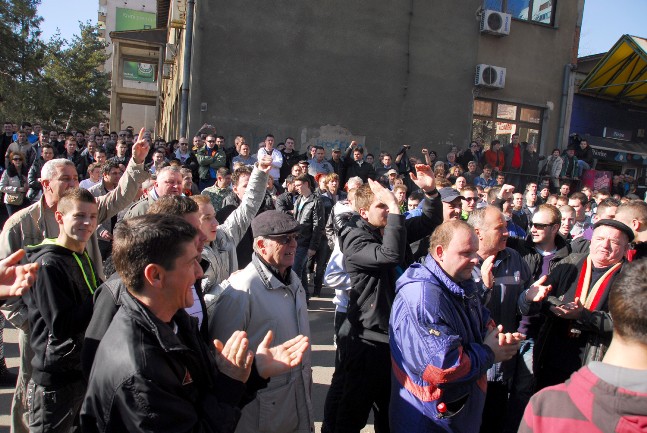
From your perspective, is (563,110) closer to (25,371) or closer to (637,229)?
(637,229)

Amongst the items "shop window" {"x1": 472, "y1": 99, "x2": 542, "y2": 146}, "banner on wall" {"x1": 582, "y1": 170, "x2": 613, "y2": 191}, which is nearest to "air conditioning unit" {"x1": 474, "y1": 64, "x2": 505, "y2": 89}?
"shop window" {"x1": 472, "y1": 99, "x2": 542, "y2": 146}

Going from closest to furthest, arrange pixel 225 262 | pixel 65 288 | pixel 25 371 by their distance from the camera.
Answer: pixel 65 288 < pixel 25 371 < pixel 225 262

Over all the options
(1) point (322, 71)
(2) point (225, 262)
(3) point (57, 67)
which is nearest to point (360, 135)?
(1) point (322, 71)

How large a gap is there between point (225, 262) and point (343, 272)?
1109 millimetres

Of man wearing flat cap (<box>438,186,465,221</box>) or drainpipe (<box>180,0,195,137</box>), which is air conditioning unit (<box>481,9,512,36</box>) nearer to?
drainpipe (<box>180,0,195,137</box>)

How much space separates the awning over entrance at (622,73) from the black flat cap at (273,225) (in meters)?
17.1

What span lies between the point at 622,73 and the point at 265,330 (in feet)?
63.9

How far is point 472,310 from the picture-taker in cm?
292

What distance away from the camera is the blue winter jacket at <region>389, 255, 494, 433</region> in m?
2.63

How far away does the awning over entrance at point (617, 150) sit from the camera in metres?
19.9

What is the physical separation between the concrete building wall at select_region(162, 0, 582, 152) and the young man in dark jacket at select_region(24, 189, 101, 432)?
11.1m

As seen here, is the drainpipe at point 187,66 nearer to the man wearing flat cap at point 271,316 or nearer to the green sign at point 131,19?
the man wearing flat cap at point 271,316

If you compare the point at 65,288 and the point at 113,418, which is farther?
the point at 65,288

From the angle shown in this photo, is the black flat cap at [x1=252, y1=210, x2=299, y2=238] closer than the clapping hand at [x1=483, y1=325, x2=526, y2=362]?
No
